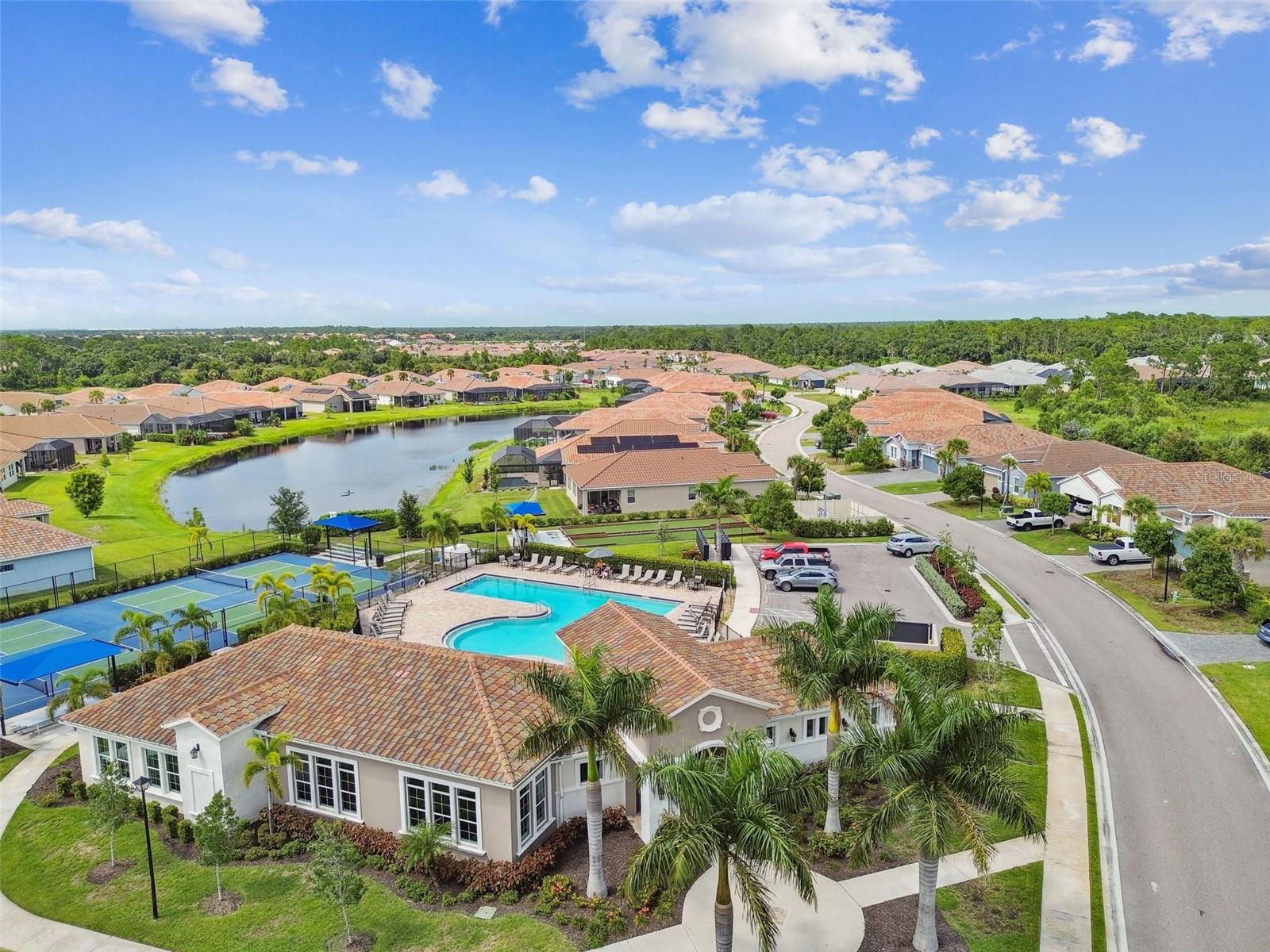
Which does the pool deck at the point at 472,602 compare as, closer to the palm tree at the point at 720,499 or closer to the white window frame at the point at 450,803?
the palm tree at the point at 720,499

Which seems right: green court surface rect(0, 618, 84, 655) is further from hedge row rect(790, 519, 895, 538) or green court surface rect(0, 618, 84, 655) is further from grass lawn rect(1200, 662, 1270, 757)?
grass lawn rect(1200, 662, 1270, 757)

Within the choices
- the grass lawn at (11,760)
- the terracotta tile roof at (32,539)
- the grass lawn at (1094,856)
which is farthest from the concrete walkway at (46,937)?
the terracotta tile roof at (32,539)

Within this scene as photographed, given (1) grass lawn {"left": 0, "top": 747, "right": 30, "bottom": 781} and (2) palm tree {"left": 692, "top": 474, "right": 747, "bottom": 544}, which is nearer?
(1) grass lawn {"left": 0, "top": 747, "right": 30, "bottom": 781}

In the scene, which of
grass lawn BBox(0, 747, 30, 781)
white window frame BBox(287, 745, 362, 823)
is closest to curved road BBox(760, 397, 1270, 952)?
white window frame BBox(287, 745, 362, 823)

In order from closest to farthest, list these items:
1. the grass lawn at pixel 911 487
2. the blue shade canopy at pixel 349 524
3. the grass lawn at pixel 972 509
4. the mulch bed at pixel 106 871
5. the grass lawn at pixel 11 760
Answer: the mulch bed at pixel 106 871 < the grass lawn at pixel 11 760 < the blue shade canopy at pixel 349 524 < the grass lawn at pixel 972 509 < the grass lawn at pixel 911 487

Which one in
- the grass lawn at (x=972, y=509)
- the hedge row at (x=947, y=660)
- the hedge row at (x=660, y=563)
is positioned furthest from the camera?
the grass lawn at (x=972, y=509)

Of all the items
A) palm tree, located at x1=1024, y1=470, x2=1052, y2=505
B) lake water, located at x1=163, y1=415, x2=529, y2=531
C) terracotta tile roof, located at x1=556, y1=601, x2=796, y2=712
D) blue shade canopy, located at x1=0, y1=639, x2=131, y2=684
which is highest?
terracotta tile roof, located at x1=556, y1=601, x2=796, y2=712

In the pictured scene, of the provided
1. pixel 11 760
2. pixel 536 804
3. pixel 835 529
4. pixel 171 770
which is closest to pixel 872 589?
pixel 835 529
